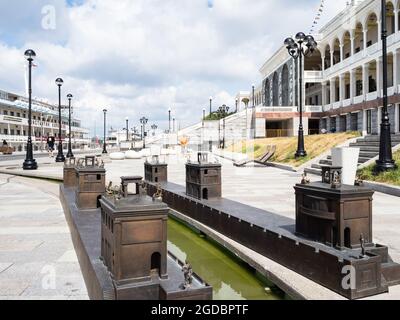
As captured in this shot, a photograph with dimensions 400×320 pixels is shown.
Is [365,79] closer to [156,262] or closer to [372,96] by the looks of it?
[372,96]

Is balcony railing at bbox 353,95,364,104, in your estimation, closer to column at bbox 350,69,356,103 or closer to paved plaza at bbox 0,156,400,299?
column at bbox 350,69,356,103

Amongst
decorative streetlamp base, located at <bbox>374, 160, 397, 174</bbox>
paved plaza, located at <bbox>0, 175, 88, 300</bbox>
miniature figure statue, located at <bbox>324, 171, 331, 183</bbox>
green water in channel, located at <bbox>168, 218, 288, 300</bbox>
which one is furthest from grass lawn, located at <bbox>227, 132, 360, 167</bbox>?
miniature figure statue, located at <bbox>324, 171, 331, 183</bbox>

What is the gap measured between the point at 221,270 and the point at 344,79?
45133 mm

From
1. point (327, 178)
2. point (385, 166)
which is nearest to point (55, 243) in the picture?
point (327, 178)

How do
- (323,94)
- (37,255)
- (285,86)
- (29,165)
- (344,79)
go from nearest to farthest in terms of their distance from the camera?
(37,255) → (29,165) → (344,79) → (323,94) → (285,86)

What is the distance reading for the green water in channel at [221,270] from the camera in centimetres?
577

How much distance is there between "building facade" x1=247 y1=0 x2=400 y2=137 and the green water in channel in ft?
86.9

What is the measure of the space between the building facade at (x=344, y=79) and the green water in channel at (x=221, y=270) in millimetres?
26486

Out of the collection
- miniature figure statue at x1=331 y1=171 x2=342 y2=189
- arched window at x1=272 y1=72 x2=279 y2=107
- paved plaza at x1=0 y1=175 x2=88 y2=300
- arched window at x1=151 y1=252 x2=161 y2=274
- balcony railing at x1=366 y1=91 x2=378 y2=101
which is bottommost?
paved plaza at x1=0 y1=175 x2=88 y2=300

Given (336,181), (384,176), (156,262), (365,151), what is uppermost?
(365,151)

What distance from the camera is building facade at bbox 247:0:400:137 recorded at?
36688 millimetres

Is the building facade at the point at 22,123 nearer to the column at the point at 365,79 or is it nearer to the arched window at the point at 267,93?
the arched window at the point at 267,93

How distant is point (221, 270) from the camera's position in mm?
6836

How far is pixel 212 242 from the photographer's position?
8609mm
